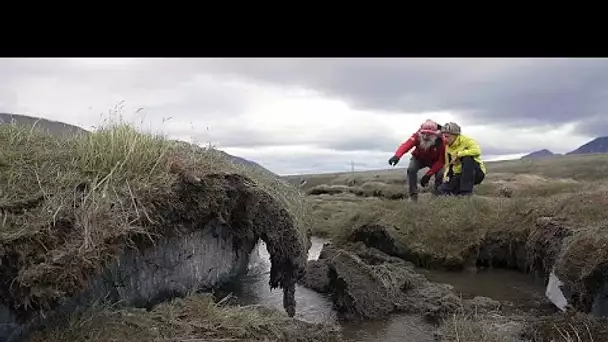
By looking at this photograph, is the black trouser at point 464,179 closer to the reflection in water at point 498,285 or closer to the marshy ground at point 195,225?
the marshy ground at point 195,225

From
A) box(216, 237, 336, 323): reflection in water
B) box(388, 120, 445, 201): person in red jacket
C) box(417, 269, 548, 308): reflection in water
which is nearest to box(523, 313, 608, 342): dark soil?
box(417, 269, 548, 308): reflection in water

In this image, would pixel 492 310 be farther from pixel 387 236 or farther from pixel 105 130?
pixel 105 130

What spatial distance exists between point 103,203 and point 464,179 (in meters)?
8.81

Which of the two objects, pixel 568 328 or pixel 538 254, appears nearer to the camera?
pixel 568 328

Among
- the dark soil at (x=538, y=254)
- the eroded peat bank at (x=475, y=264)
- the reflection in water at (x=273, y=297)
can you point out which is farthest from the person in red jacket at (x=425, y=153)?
the reflection in water at (x=273, y=297)

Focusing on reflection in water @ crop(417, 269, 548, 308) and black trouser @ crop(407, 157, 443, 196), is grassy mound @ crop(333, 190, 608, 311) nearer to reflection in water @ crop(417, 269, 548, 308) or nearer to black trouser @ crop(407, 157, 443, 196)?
reflection in water @ crop(417, 269, 548, 308)

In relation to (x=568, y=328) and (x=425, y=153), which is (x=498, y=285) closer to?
(x=568, y=328)

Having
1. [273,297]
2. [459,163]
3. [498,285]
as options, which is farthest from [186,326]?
[459,163]

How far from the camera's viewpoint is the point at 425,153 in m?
12.9

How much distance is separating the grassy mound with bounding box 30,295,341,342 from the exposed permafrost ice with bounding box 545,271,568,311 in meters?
3.18

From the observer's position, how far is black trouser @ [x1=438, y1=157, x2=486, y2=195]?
11867mm

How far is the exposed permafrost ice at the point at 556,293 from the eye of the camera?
7.27 meters

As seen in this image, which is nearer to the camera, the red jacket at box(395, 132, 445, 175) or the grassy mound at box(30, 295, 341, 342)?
the grassy mound at box(30, 295, 341, 342)
